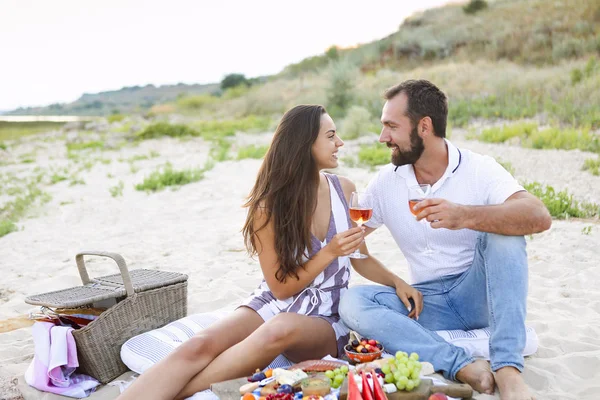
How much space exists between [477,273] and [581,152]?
6927 mm

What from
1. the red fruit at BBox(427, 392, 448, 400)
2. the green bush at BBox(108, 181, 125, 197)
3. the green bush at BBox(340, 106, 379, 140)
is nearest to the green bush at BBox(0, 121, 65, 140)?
the green bush at BBox(108, 181, 125, 197)

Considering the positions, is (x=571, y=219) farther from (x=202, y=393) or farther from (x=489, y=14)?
(x=489, y=14)

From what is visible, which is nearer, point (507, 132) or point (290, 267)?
point (290, 267)

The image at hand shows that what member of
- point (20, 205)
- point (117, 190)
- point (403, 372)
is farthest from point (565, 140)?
point (20, 205)

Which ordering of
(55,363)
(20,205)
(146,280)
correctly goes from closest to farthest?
(55,363) → (146,280) → (20,205)

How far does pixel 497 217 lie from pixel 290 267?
127 cm

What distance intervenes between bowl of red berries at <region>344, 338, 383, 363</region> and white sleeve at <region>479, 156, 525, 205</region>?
1.18 m

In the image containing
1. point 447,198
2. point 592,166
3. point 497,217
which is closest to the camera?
point 497,217

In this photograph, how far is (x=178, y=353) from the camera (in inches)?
133

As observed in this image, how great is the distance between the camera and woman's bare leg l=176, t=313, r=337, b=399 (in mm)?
3377

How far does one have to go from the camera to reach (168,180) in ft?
35.9

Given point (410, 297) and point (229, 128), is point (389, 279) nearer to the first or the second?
point (410, 297)

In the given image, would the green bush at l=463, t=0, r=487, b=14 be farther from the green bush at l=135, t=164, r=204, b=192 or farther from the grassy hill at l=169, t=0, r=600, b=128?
the green bush at l=135, t=164, r=204, b=192

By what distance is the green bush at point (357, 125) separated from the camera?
541 inches
